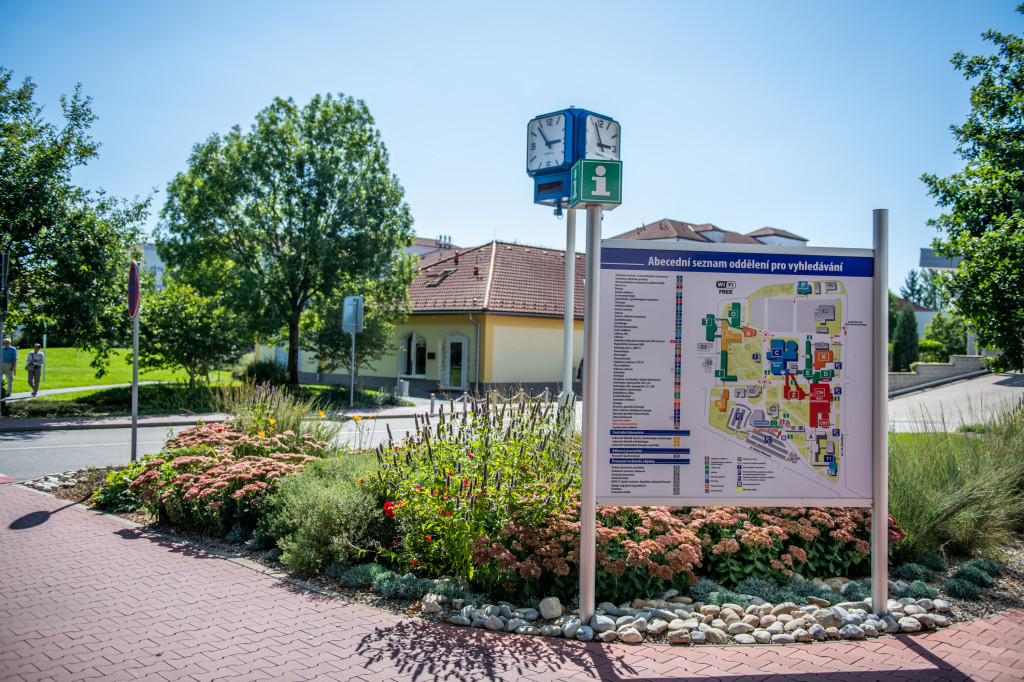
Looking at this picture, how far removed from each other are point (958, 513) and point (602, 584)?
3418 millimetres

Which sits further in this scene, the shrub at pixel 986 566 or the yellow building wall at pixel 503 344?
the yellow building wall at pixel 503 344

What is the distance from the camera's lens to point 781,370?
16.2 ft

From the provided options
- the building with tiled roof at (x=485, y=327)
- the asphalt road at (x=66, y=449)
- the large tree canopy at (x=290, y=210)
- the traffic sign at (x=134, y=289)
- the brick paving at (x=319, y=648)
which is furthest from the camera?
the building with tiled roof at (x=485, y=327)

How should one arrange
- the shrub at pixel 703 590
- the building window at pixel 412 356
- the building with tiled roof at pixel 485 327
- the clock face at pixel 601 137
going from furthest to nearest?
1. the building window at pixel 412 356
2. the building with tiled roof at pixel 485 327
3. the clock face at pixel 601 137
4. the shrub at pixel 703 590

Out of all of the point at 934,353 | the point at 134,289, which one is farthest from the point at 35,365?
the point at 934,353

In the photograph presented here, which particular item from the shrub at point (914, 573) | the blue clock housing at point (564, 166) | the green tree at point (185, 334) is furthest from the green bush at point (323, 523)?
the green tree at point (185, 334)

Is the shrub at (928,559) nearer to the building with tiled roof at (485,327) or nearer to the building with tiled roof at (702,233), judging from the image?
the building with tiled roof at (485,327)

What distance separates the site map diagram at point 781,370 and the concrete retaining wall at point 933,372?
26.6 meters

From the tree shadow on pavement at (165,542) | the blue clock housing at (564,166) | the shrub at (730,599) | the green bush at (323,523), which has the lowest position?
the tree shadow on pavement at (165,542)

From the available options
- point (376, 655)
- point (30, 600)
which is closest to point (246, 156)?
point (30, 600)

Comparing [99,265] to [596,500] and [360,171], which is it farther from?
[596,500]

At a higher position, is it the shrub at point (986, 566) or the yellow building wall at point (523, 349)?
the yellow building wall at point (523, 349)

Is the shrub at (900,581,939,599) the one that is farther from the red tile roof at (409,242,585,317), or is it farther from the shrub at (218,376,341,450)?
the red tile roof at (409,242,585,317)

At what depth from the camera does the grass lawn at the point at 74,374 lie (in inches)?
1045
